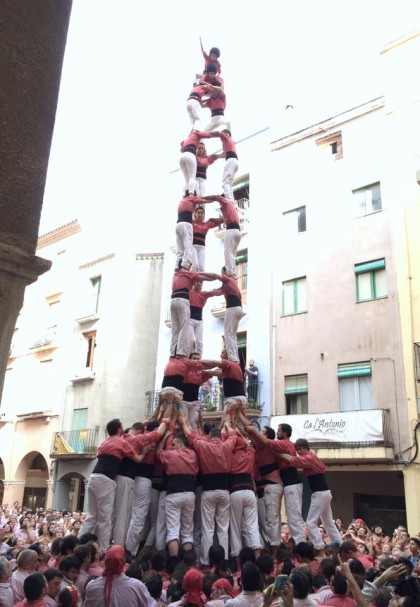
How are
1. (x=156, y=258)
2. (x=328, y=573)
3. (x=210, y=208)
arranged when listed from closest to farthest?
1. (x=328, y=573)
2. (x=210, y=208)
3. (x=156, y=258)

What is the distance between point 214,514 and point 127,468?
1.60 metres

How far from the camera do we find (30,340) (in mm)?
32188

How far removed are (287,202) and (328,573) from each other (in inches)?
742

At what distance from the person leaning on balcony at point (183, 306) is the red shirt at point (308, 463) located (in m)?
2.88

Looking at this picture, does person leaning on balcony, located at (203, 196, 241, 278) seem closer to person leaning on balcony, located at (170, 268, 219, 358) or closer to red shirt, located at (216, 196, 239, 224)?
→ red shirt, located at (216, 196, 239, 224)

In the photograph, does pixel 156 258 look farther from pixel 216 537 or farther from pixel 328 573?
pixel 328 573

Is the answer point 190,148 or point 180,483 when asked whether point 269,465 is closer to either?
point 180,483

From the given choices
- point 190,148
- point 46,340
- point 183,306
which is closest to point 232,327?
point 183,306

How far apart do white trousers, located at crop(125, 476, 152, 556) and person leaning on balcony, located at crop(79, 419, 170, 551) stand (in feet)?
1.68

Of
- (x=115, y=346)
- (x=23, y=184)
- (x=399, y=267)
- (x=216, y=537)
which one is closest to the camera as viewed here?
(x=23, y=184)

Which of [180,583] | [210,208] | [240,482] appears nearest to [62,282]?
[210,208]

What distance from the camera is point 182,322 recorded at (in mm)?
11211

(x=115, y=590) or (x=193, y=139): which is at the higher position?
(x=193, y=139)

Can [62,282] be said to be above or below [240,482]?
above
